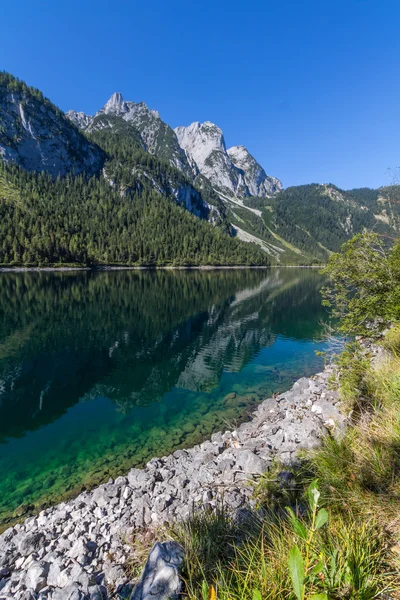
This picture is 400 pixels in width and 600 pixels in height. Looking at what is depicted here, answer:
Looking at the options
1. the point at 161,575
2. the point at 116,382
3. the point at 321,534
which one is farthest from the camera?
the point at 116,382

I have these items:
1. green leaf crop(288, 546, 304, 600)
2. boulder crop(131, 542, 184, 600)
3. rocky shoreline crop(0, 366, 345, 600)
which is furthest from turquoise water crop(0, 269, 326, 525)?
green leaf crop(288, 546, 304, 600)

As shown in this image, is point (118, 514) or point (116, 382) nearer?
point (118, 514)

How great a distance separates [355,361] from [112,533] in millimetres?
10116

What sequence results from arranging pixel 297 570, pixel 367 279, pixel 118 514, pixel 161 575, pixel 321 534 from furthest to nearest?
pixel 367 279
pixel 118 514
pixel 161 575
pixel 321 534
pixel 297 570

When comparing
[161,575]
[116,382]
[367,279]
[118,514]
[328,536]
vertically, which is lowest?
[116,382]

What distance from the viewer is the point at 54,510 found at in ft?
35.3

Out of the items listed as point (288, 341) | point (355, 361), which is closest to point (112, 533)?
point (355, 361)

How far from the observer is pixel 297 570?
67.9 inches

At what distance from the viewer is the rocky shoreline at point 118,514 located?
6500 mm

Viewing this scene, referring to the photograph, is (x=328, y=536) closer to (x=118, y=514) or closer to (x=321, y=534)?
(x=321, y=534)

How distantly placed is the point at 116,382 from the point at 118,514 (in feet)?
54.1

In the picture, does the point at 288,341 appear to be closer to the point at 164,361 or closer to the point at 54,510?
the point at 164,361

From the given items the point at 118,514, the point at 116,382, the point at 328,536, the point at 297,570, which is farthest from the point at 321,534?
the point at 116,382

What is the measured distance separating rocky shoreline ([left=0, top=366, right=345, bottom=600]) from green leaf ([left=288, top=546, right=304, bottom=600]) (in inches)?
168
